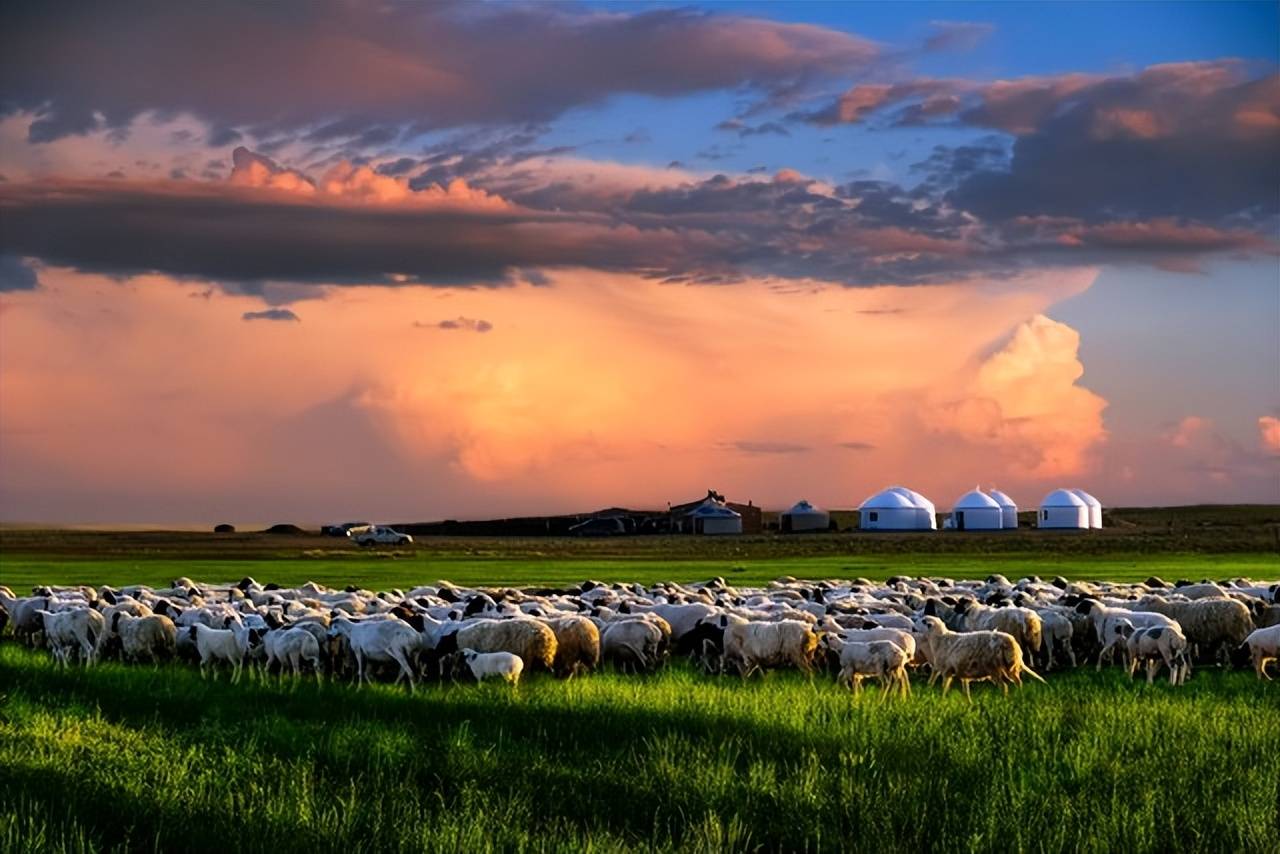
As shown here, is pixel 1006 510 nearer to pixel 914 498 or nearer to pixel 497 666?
pixel 914 498

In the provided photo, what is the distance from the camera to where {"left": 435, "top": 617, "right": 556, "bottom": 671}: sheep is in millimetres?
22547

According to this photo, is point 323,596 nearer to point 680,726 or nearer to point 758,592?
point 758,592

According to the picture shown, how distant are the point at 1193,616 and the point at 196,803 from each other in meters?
20.4

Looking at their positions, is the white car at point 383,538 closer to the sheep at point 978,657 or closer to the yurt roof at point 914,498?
the yurt roof at point 914,498

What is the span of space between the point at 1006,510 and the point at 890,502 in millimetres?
15166

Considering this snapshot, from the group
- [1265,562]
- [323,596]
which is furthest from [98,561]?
[1265,562]

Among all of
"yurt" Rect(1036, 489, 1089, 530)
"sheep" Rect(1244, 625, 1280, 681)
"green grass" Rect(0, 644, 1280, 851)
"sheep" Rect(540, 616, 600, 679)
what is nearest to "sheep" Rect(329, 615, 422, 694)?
"sheep" Rect(540, 616, 600, 679)

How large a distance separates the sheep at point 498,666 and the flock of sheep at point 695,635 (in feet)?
0.08

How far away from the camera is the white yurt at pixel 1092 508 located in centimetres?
15050

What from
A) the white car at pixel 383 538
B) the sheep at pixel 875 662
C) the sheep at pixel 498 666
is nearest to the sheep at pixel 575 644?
the sheep at pixel 498 666

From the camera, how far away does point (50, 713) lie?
1773 cm

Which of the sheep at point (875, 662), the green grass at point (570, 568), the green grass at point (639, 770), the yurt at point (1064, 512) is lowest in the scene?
the green grass at point (570, 568)

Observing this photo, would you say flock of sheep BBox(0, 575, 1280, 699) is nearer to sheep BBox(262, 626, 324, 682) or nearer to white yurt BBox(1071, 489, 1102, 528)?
sheep BBox(262, 626, 324, 682)

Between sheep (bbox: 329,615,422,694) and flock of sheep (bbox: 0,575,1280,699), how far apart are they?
3 cm
